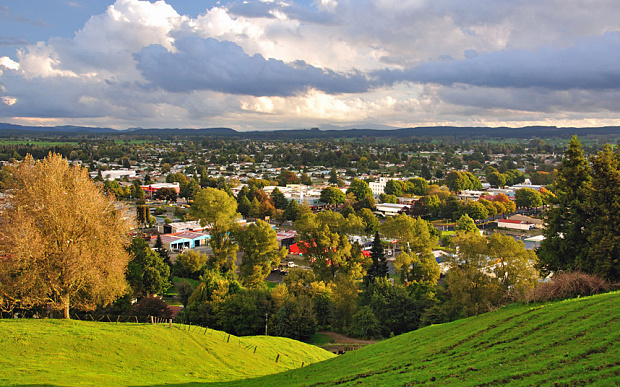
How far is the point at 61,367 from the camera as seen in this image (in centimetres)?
1338

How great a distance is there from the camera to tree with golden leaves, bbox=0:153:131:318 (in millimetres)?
19125

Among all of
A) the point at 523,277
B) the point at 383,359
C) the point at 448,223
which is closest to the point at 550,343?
the point at 383,359

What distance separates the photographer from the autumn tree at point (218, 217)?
37656 mm

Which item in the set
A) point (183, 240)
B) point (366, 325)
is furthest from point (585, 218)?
point (183, 240)

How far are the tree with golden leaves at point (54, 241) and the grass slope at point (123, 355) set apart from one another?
207cm

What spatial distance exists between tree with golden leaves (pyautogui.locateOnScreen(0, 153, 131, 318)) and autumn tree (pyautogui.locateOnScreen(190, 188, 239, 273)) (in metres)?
15.6

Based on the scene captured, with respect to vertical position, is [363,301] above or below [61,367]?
below

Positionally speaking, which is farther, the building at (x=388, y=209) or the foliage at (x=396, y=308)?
the building at (x=388, y=209)

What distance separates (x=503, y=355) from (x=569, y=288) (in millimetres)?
7304

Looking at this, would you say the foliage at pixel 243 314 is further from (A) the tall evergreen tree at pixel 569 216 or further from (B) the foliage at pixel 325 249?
(A) the tall evergreen tree at pixel 569 216

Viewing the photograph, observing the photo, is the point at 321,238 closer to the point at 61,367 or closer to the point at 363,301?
the point at 363,301

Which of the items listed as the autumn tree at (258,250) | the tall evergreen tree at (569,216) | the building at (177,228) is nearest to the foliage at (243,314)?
the autumn tree at (258,250)

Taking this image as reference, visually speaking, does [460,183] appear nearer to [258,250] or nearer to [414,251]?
[414,251]

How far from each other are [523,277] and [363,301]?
1106 centimetres
